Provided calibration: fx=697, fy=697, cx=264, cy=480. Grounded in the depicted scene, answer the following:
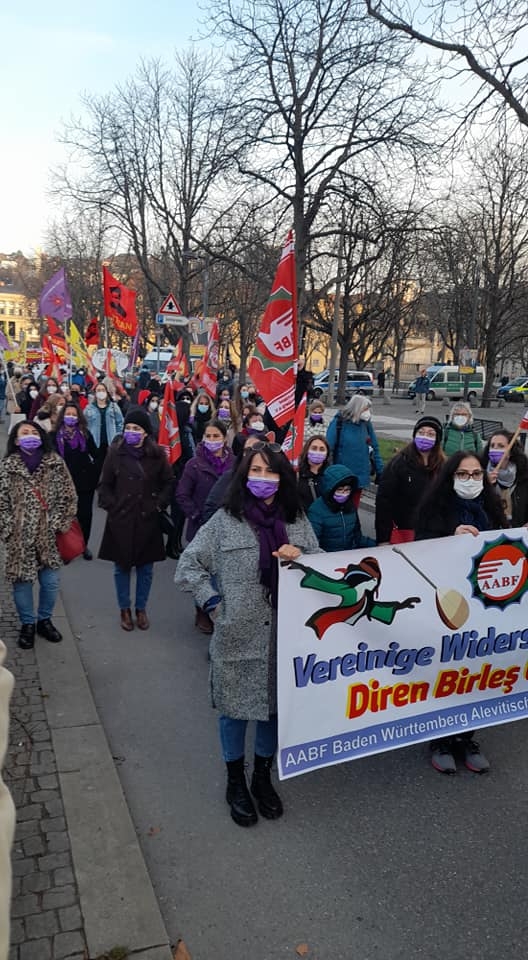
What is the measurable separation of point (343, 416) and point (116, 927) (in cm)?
609

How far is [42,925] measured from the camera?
263 cm

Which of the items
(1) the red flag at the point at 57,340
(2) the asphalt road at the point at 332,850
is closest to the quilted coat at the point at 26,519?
(2) the asphalt road at the point at 332,850

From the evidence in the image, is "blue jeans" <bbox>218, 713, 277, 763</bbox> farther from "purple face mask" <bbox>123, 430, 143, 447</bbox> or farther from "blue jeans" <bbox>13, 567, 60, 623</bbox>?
"purple face mask" <bbox>123, 430, 143, 447</bbox>

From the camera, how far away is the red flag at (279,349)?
560 centimetres

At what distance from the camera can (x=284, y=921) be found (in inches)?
108

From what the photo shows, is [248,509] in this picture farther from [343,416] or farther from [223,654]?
[343,416]

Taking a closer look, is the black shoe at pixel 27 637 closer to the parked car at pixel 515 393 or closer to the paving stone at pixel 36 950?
the paving stone at pixel 36 950

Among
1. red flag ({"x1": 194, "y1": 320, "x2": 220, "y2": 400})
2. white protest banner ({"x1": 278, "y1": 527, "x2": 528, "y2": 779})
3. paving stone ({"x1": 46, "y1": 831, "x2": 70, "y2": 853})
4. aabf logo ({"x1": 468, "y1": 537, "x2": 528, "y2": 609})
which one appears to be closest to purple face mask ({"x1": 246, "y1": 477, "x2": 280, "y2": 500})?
white protest banner ({"x1": 278, "y1": 527, "x2": 528, "y2": 779})

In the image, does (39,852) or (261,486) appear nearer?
(39,852)

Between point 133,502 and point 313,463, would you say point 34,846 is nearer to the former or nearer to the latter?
point 133,502

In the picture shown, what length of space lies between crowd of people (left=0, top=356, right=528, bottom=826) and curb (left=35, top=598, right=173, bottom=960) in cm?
58

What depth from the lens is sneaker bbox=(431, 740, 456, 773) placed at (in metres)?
3.84

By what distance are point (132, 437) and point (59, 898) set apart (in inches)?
145

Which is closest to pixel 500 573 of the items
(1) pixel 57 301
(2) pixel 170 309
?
(2) pixel 170 309
